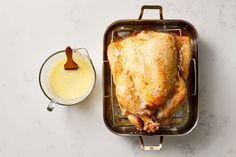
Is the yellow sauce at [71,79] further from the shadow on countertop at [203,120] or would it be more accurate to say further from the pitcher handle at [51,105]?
the shadow on countertop at [203,120]

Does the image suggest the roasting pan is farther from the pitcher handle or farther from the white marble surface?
the pitcher handle

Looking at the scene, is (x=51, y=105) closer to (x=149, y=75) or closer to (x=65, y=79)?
(x=65, y=79)

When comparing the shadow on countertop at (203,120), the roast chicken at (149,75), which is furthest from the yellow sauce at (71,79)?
the shadow on countertop at (203,120)

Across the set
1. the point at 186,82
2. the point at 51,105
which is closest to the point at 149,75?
the point at 186,82

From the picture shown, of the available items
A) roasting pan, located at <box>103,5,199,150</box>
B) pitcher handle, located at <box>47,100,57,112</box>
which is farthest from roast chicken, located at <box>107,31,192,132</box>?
pitcher handle, located at <box>47,100,57,112</box>

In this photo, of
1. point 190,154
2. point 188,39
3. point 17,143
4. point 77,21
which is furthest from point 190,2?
point 17,143
